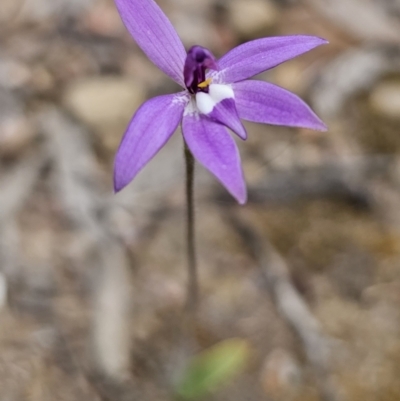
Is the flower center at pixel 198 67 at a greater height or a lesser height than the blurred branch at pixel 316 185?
greater

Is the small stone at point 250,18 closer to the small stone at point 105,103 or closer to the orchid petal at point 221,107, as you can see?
the small stone at point 105,103

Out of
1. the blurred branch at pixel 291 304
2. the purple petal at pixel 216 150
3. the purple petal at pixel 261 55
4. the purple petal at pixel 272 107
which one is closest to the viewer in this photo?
the purple petal at pixel 216 150

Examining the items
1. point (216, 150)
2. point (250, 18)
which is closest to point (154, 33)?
point (216, 150)

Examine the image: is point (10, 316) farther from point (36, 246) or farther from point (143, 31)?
point (143, 31)

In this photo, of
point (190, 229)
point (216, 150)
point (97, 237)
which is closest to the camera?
point (216, 150)

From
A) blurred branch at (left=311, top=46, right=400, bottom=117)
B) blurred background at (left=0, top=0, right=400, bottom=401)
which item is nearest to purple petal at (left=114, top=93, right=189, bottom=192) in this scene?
blurred background at (left=0, top=0, right=400, bottom=401)

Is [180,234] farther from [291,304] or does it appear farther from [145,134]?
[145,134]

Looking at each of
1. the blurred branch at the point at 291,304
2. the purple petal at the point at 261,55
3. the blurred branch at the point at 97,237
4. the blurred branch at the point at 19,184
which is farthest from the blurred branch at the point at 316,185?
the purple petal at the point at 261,55
